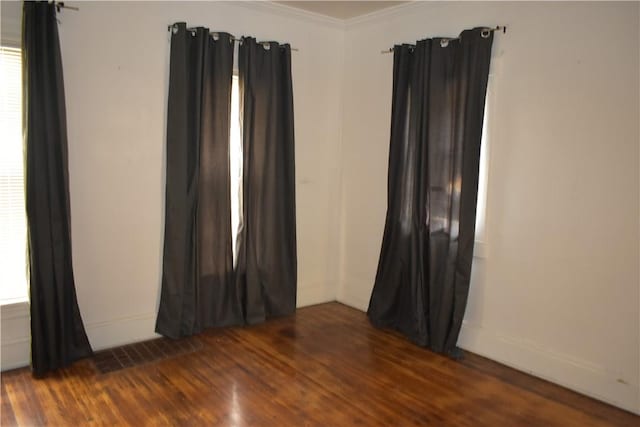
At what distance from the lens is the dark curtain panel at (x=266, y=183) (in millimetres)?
3742

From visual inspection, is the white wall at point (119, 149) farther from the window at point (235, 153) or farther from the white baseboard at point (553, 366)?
the white baseboard at point (553, 366)

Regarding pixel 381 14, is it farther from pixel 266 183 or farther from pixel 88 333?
pixel 88 333

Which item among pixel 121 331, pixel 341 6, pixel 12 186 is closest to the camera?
pixel 12 186

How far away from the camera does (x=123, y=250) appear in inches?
132

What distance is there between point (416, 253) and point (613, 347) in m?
1.40

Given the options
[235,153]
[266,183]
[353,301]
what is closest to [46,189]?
[235,153]

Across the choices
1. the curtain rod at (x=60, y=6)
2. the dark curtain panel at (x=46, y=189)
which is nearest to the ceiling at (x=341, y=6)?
the curtain rod at (x=60, y=6)

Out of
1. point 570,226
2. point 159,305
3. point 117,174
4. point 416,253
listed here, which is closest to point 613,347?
point 570,226

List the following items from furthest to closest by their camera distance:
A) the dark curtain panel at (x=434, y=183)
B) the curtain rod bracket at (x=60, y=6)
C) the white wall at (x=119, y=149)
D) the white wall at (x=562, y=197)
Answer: the dark curtain panel at (x=434, y=183)
the white wall at (x=119, y=149)
the curtain rod bracket at (x=60, y=6)
the white wall at (x=562, y=197)

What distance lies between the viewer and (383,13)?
396 cm

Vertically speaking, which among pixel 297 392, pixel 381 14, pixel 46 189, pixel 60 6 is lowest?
pixel 297 392

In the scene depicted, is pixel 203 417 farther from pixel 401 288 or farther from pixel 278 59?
pixel 278 59

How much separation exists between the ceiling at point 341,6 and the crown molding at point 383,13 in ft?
0.12

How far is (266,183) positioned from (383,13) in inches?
70.0
